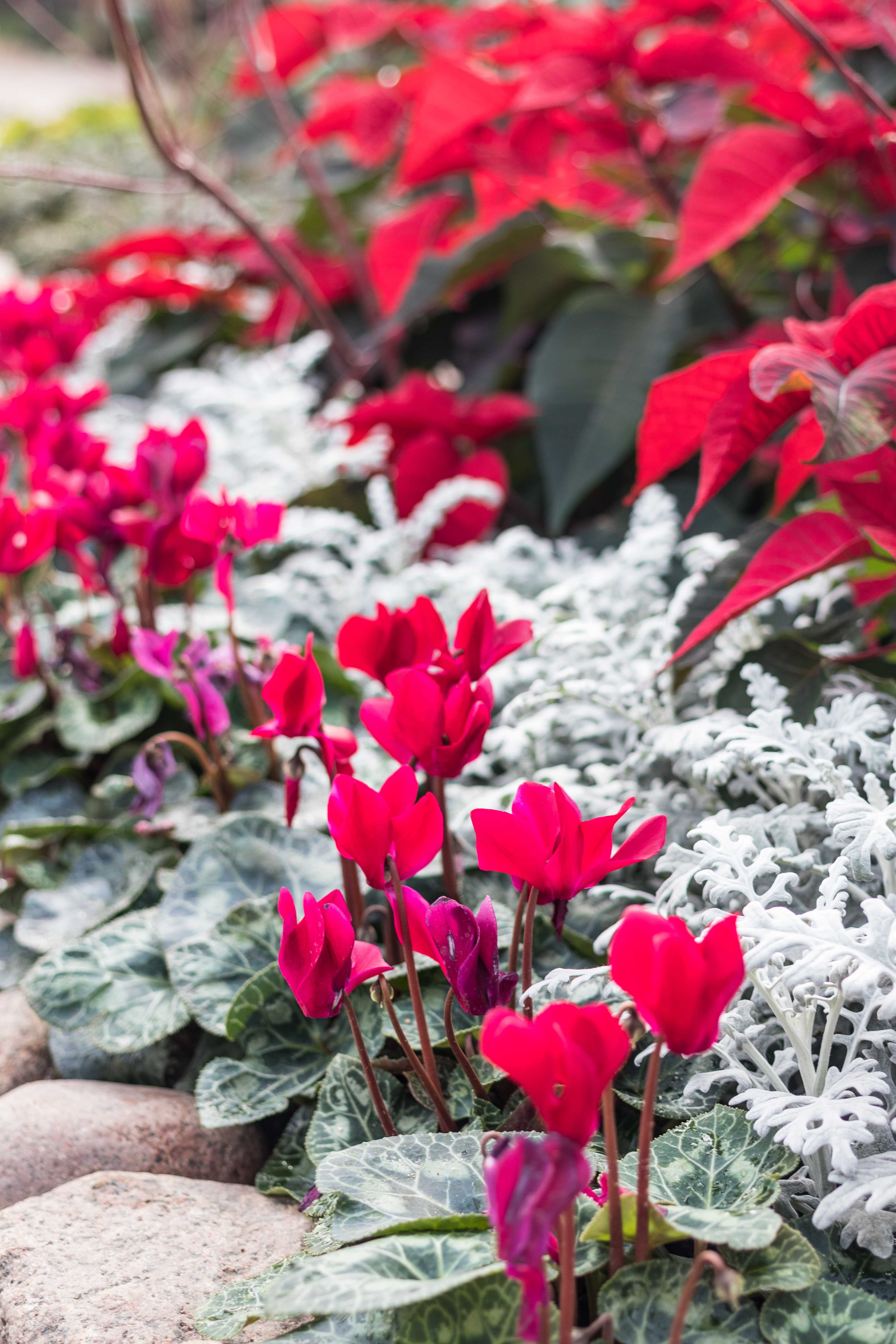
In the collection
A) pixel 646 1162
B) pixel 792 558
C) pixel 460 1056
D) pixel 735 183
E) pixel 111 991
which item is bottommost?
pixel 111 991

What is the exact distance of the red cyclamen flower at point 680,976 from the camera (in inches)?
18.4

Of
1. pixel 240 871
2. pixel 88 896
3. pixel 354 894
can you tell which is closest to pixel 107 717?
pixel 88 896

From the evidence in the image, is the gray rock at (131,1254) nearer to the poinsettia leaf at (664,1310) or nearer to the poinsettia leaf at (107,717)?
the poinsettia leaf at (664,1310)

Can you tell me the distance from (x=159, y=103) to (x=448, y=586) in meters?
1.03

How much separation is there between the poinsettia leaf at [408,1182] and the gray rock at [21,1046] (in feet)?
1.37

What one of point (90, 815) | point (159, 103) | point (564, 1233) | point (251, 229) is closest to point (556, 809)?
point (564, 1233)

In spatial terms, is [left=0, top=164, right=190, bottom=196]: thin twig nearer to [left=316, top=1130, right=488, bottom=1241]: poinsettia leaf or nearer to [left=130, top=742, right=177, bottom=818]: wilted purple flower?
[left=130, top=742, right=177, bottom=818]: wilted purple flower

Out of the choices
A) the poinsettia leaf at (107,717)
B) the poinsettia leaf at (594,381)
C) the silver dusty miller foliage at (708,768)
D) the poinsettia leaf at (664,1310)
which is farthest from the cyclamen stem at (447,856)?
the poinsettia leaf at (594,381)

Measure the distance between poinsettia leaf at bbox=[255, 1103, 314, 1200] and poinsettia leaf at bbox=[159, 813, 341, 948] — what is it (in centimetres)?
17

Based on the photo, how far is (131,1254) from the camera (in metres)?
0.69

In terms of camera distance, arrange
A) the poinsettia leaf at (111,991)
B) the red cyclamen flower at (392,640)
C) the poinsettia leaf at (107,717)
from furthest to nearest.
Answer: the poinsettia leaf at (107,717) < the poinsettia leaf at (111,991) < the red cyclamen flower at (392,640)

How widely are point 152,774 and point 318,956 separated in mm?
452

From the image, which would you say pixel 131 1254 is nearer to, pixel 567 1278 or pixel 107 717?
pixel 567 1278

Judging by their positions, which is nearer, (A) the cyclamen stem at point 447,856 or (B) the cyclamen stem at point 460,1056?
(B) the cyclamen stem at point 460,1056
